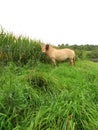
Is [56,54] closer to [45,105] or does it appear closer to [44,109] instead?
[45,105]

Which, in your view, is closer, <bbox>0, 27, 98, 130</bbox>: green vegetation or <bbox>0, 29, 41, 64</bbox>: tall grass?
<bbox>0, 27, 98, 130</bbox>: green vegetation

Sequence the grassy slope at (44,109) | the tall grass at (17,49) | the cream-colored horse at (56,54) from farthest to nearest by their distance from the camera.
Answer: the cream-colored horse at (56,54) → the tall grass at (17,49) → the grassy slope at (44,109)

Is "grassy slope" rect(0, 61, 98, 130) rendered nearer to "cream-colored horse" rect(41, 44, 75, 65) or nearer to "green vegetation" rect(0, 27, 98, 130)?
"green vegetation" rect(0, 27, 98, 130)

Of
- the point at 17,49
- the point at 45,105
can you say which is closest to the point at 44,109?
the point at 45,105

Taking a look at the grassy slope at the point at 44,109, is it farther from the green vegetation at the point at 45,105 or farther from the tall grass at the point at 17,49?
the tall grass at the point at 17,49

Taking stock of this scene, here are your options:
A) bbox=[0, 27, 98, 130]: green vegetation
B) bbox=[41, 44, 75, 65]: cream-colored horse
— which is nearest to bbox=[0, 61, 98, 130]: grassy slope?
bbox=[0, 27, 98, 130]: green vegetation

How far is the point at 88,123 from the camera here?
4375 millimetres

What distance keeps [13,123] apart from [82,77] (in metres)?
3.39

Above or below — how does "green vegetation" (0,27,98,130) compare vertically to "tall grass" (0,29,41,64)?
below

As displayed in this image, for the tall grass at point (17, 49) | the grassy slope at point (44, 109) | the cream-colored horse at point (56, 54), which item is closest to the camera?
the grassy slope at point (44, 109)

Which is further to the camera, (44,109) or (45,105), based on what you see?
(45,105)

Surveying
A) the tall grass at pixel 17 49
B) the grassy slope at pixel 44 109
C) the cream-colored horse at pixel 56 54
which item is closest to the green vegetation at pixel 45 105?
the grassy slope at pixel 44 109

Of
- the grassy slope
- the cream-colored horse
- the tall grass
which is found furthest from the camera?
the cream-colored horse

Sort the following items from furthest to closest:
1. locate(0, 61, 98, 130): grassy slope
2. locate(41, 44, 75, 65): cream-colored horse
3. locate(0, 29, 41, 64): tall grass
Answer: locate(41, 44, 75, 65): cream-colored horse → locate(0, 29, 41, 64): tall grass → locate(0, 61, 98, 130): grassy slope
